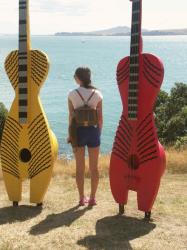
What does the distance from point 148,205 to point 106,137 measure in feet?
141

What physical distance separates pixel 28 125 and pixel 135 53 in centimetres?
175

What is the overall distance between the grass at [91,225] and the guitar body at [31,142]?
1.12ft

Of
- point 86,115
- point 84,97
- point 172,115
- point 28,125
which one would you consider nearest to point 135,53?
point 84,97

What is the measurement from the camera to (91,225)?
236 inches

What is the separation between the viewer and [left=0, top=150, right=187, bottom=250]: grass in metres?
5.41

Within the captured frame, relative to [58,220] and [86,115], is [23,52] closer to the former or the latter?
[86,115]

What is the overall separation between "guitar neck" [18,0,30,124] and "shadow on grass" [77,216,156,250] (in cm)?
186

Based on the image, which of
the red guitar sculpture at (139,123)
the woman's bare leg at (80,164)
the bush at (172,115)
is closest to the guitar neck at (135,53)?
the red guitar sculpture at (139,123)

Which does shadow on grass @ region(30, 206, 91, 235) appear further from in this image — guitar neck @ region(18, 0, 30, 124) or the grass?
guitar neck @ region(18, 0, 30, 124)

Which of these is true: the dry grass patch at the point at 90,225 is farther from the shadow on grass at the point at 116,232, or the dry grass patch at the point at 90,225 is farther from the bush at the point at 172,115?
the bush at the point at 172,115

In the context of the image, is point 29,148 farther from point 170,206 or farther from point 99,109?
point 170,206

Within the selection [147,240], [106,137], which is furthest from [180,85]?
[147,240]

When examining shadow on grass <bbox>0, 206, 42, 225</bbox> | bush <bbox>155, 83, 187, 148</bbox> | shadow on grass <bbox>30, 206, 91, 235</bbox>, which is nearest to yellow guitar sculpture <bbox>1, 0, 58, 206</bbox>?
shadow on grass <bbox>0, 206, 42, 225</bbox>

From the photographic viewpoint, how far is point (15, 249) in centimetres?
520
